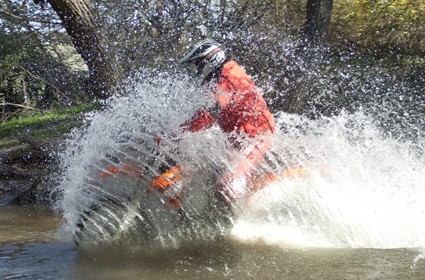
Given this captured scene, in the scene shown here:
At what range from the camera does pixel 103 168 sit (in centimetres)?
527

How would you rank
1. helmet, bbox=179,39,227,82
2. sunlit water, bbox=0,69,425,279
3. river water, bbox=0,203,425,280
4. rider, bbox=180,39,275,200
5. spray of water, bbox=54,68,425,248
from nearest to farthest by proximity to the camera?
river water, bbox=0,203,425,280
sunlit water, bbox=0,69,425,279
spray of water, bbox=54,68,425,248
rider, bbox=180,39,275,200
helmet, bbox=179,39,227,82

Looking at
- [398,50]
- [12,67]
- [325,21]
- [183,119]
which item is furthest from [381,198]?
[12,67]

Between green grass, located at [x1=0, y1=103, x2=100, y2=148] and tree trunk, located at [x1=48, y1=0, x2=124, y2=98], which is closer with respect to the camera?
tree trunk, located at [x1=48, y1=0, x2=124, y2=98]

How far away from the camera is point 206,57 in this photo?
5.95 meters

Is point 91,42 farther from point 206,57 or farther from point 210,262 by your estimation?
point 210,262

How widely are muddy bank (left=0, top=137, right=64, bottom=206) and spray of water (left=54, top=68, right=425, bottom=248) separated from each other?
9.52ft

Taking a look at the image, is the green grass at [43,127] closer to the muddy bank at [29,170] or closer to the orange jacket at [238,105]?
the muddy bank at [29,170]

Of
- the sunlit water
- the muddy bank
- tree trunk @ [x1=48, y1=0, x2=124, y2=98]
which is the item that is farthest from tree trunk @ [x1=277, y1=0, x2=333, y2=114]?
the sunlit water

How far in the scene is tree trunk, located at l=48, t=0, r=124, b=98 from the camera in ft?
28.9

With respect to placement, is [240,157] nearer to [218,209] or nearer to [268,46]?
[218,209]

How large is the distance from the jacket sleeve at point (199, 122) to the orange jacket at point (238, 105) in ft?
0.09

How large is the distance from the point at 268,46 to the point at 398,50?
10.7 feet

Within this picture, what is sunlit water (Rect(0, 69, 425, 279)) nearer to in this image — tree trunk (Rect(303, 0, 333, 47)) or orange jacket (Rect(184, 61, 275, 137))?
orange jacket (Rect(184, 61, 275, 137))

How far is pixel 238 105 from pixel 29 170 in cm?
502
